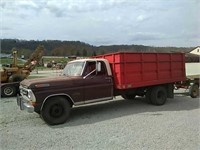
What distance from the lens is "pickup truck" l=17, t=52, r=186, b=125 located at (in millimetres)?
7891

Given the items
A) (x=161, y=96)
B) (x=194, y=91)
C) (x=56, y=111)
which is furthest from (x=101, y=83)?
(x=194, y=91)

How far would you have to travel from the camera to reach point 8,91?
14.7 m

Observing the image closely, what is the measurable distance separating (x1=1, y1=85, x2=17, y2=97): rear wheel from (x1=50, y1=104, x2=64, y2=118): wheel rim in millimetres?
7514

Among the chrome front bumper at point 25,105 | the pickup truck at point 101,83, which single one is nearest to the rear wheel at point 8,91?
the pickup truck at point 101,83

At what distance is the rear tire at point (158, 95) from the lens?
10508 mm

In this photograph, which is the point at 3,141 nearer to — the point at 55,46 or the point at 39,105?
the point at 39,105

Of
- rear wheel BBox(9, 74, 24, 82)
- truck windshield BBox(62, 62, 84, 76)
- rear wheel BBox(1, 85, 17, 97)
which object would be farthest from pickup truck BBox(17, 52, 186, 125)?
rear wheel BBox(9, 74, 24, 82)

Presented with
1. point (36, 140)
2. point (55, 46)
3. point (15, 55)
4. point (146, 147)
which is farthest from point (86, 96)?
point (55, 46)

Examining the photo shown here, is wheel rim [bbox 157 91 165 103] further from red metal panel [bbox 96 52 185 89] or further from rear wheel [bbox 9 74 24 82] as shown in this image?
rear wheel [bbox 9 74 24 82]

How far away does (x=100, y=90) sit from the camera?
898cm

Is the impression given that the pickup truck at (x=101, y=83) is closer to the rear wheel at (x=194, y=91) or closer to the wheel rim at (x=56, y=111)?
the wheel rim at (x=56, y=111)

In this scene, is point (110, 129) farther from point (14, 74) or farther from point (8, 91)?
point (14, 74)

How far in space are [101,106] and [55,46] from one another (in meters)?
92.2

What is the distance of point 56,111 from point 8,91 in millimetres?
7640
